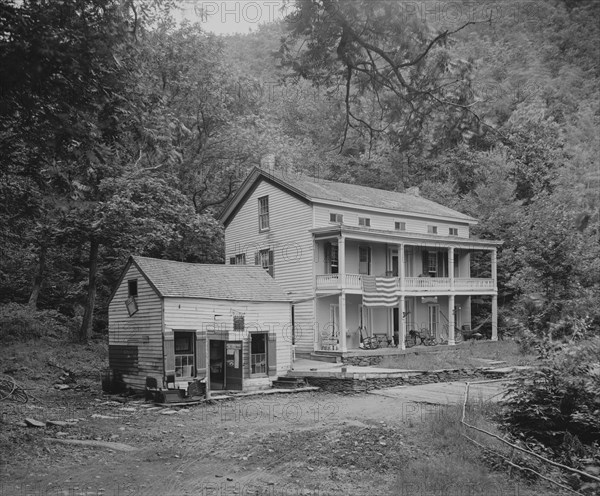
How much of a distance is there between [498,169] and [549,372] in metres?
27.4

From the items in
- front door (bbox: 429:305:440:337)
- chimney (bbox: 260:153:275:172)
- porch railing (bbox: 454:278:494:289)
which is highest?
chimney (bbox: 260:153:275:172)

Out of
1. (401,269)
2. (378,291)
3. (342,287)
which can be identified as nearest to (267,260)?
(342,287)

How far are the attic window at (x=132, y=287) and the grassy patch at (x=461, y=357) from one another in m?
10.4

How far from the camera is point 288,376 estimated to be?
20656mm

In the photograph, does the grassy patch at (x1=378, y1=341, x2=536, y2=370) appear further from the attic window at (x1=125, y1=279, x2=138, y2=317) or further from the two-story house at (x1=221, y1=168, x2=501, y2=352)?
the attic window at (x1=125, y1=279, x2=138, y2=317)

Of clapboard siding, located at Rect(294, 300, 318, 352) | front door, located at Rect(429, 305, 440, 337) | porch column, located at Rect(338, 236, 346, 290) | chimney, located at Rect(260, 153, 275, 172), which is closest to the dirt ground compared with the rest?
porch column, located at Rect(338, 236, 346, 290)

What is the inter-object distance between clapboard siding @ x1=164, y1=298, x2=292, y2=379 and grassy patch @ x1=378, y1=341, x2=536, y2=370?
463 cm

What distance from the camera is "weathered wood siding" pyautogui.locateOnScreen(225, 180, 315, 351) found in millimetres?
26328

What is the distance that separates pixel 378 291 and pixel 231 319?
26.8ft

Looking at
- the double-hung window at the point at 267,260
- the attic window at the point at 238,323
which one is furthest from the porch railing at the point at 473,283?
the attic window at the point at 238,323

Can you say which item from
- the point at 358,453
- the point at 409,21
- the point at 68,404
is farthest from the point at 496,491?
the point at 68,404

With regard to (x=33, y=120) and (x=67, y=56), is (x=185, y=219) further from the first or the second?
(x=67, y=56)

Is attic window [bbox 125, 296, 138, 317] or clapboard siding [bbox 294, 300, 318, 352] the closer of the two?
attic window [bbox 125, 296, 138, 317]

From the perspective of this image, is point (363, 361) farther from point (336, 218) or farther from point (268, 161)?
point (268, 161)
